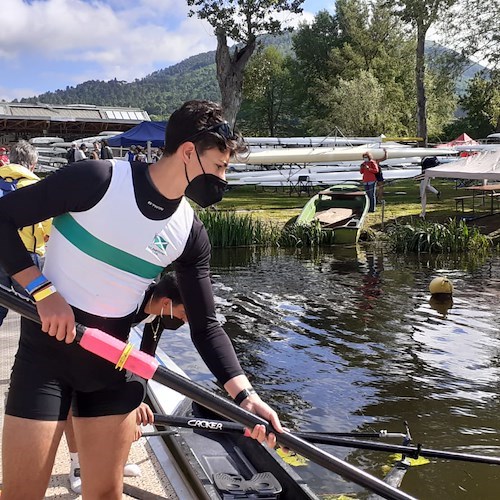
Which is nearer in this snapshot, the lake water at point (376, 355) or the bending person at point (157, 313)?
the bending person at point (157, 313)

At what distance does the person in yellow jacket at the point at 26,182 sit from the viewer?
4957 millimetres

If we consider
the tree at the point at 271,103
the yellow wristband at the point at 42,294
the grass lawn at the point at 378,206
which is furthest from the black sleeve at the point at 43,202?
the tree at the point at 271,103

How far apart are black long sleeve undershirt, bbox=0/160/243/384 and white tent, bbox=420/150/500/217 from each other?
16.1 meters

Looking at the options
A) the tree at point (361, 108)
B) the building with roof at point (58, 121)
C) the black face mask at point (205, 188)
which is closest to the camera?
the black face mask at point (205, 188)

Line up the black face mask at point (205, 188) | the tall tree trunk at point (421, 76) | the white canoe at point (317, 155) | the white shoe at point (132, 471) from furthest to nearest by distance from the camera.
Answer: the tall tree trunk at point (421, 76) → the white canoe at point (317, 155) → the white shoe at point (132, 471) → the black face mask at point (205, 188)

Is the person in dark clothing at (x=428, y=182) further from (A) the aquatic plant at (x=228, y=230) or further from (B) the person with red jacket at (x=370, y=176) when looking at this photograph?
(A) the aquatic plant at (x=228, y=230)

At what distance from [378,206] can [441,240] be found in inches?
264

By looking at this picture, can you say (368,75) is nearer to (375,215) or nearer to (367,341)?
(375,215)

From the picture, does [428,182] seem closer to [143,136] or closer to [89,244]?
[143,136]

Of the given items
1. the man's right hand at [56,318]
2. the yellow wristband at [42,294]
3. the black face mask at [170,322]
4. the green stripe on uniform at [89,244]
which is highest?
the green stripe on uniform at [89,244]

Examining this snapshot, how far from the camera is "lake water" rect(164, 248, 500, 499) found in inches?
237

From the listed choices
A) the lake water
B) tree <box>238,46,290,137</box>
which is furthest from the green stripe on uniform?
tree <box>238,46,290,137</box>

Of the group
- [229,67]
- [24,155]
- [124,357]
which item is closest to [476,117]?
[229,67]

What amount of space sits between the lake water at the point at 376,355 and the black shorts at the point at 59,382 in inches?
131
